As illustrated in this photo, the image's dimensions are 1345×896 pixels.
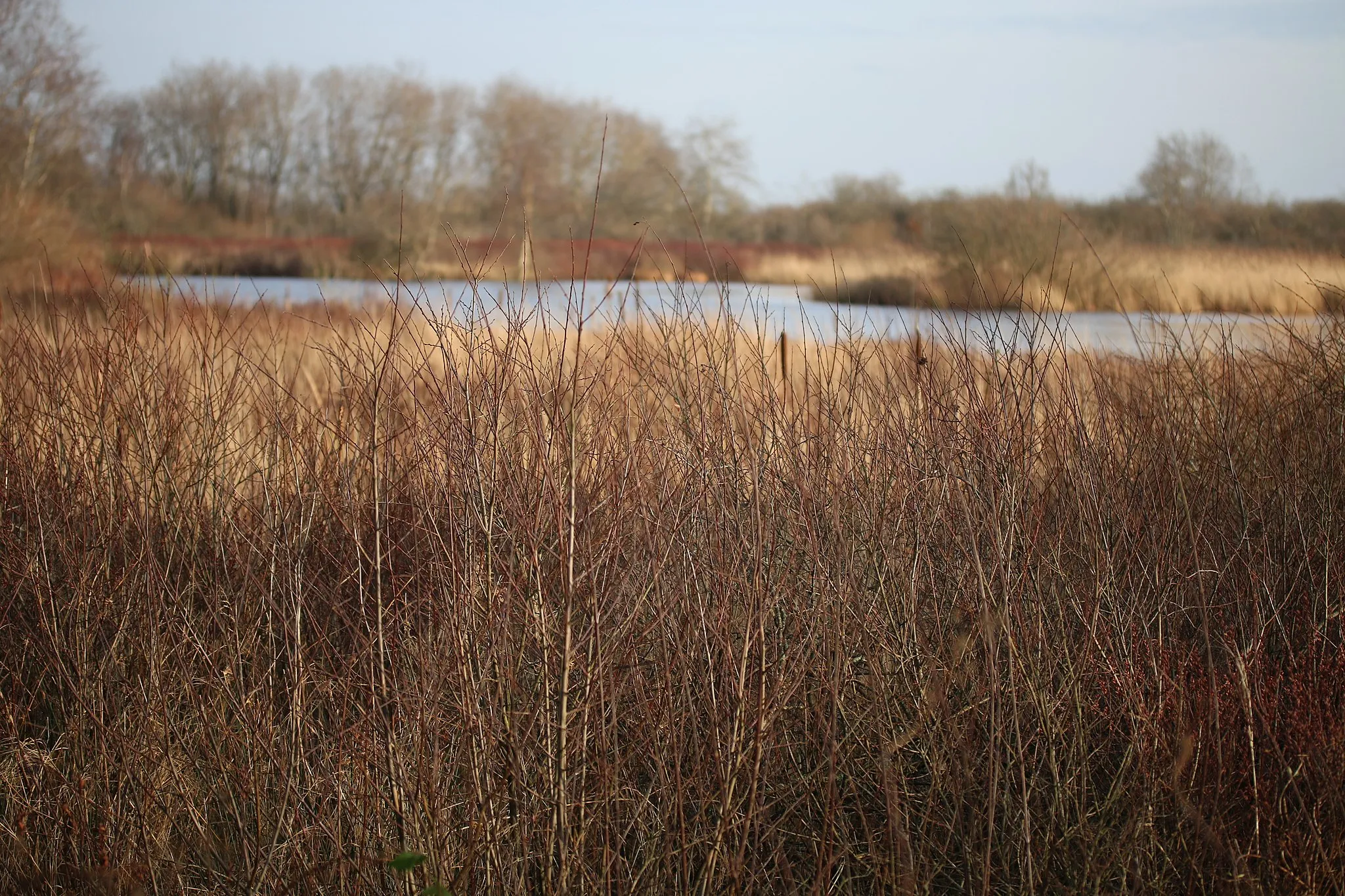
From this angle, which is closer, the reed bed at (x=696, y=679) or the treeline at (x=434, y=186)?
the reed bed at (x=696, y=679)

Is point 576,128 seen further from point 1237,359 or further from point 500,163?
point 1237,359

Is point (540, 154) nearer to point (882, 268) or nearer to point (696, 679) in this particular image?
point (882, 268)

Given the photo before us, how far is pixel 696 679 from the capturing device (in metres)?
3.53

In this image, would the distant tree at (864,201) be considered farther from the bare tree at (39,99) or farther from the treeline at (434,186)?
the bare tree at (39,99)

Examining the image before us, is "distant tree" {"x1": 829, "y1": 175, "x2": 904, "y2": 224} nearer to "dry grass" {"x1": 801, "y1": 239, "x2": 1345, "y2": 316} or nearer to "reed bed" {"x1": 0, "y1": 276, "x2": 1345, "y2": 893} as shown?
"dry grass" {"x1": 801, "y1": 239, "x2": 1345, "y2": 316}

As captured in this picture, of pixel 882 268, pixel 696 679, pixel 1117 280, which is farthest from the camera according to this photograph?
pixel 882 268

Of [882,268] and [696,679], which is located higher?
[882,268]

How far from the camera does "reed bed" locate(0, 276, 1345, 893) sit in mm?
2830

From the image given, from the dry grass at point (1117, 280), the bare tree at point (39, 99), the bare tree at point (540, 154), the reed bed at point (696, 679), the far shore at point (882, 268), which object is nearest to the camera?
the reed bed at point (696, 679)

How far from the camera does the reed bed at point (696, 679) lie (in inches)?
111

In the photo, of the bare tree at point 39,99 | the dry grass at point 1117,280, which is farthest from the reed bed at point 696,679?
the bare tree at point 39,99

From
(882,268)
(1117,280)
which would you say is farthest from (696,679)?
(882,268)

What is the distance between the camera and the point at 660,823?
3.25 m

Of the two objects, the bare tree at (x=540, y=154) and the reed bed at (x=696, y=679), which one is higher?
the bare tree at (x=540, y=154)
